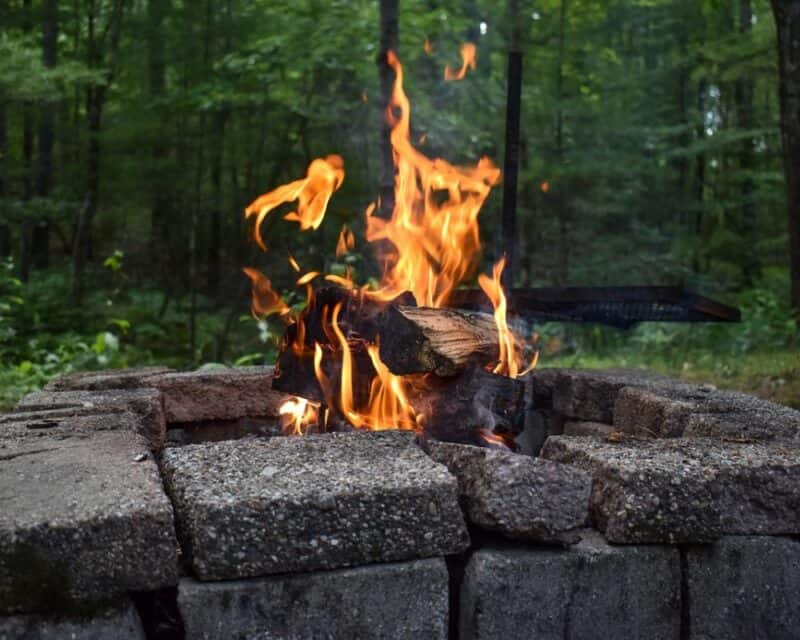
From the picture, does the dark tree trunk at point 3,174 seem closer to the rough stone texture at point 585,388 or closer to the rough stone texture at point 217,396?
the rough stone texture at point 217,396

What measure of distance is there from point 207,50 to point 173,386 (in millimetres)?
8424

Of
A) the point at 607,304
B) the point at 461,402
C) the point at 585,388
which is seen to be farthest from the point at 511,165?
the point at 461,402

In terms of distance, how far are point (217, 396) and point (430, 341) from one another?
4.67 feet

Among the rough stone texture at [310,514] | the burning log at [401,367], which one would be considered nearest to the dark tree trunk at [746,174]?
the burning log at [401,367]

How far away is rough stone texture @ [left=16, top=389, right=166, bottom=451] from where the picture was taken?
3.34 m

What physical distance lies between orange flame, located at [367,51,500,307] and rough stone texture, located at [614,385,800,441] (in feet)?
3.04

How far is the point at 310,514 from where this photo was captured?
2.15 m

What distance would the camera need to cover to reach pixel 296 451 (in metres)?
2.58

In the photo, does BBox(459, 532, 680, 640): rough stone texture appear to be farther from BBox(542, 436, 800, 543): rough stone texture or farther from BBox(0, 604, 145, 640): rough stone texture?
BBox(0, 604, 145, 640): rough stone texture

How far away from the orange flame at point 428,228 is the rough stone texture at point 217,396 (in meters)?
0.80

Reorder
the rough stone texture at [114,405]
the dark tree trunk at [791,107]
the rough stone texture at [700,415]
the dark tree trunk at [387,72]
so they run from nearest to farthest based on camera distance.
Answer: the rough stone texture at [700,415]
the rough stone texture at [114,405]
the dark tree trunk at [387,72]
the dark tree trunk at [791,107]

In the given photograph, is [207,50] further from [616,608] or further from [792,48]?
[616,608]

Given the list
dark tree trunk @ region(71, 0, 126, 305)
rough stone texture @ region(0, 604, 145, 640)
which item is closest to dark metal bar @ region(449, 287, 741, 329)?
rough stone texture @ region(0, 604, 145, 640)

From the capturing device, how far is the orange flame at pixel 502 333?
3359 millimetres
